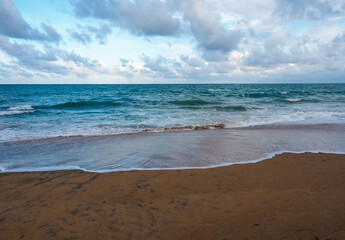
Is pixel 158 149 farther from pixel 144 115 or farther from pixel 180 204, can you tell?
pixel 144 115

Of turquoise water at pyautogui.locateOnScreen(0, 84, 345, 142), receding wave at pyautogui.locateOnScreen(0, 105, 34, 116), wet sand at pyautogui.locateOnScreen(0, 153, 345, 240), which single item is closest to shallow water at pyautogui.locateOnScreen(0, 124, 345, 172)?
wet sand at pyautogui.locateOnScreen(0, 153, 345, 240)

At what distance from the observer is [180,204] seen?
364 cm

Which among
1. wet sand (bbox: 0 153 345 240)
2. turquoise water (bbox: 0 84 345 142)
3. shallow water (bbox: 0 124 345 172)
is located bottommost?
turquoise water (bbox: 0 84 345 142)

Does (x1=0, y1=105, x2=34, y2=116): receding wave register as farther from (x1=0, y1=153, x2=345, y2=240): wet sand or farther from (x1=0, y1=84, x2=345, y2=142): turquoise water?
(x1=0, y1=153, x2=345, y2=240): wet sand

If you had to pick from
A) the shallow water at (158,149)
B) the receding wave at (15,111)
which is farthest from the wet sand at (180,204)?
the receding wave at (15,111)

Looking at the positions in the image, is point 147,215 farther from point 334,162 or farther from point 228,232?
point 334,162

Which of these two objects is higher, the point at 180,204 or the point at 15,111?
the point at 180,204

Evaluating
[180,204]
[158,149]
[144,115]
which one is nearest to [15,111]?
[144,115]

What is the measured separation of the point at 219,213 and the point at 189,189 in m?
0.92

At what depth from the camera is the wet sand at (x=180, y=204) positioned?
2.98 meters

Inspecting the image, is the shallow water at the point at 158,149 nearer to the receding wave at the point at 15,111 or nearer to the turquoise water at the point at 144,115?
the turquoise water at the point at 144,115

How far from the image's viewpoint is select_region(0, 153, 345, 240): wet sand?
2.98m

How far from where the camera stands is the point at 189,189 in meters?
4.17

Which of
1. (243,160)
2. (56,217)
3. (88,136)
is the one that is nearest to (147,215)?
(56,217)
